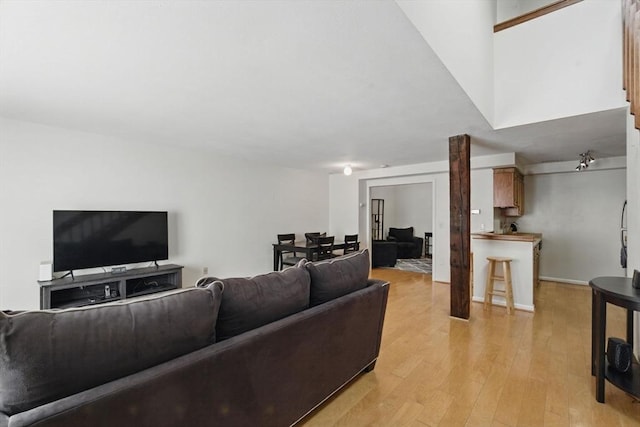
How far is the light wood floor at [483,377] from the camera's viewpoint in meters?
1.93

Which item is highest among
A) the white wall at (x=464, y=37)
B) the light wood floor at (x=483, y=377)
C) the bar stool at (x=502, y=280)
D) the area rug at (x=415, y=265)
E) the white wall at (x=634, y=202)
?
the white wall at (x=464, y=37)

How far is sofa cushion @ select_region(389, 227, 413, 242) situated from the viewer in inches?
344

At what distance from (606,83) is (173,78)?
3799mm

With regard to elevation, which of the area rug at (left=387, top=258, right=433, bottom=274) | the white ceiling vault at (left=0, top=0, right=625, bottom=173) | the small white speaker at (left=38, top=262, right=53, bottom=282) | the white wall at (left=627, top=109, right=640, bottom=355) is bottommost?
the area rug at (left=387, top=258, right=433, bottom=274)

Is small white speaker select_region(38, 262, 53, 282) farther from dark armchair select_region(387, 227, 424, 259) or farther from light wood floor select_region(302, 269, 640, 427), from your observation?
dark armchair select_region(387, 227, 424, 259)

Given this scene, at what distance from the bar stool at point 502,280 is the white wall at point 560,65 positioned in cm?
182

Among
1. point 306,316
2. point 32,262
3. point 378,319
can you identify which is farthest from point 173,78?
point 32,262

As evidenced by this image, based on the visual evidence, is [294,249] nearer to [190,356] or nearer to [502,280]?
[502,280]

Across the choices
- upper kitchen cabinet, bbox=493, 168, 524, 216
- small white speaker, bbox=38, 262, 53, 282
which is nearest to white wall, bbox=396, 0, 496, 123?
upper kitchen cabinet, bbox=493, 168, 524, 216

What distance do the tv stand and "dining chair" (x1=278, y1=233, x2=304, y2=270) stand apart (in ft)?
6.91

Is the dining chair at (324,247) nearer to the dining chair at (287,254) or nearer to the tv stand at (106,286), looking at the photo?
the dining chair at (287,254)

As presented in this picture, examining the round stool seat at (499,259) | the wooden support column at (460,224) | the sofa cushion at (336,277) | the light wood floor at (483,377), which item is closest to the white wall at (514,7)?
the wooden support column at (460,224)

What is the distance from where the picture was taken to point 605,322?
2062 millimetres

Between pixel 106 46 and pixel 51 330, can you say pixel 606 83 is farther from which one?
pixel 51 330
